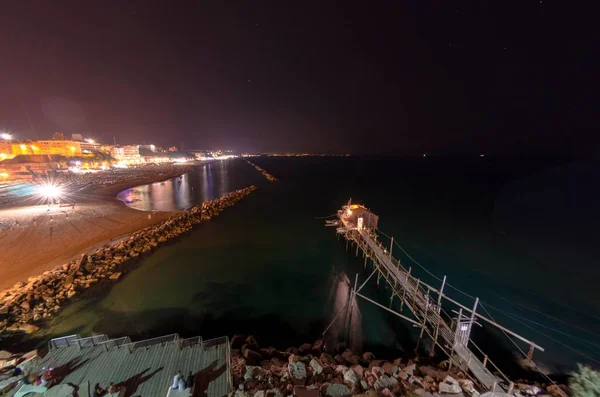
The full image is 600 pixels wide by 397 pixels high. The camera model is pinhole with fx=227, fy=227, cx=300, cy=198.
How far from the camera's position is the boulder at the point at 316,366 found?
10109 millimetres

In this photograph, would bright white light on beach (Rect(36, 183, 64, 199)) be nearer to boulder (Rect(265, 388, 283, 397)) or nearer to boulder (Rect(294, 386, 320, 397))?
boulder (Rect(265, 388, 283, 397))

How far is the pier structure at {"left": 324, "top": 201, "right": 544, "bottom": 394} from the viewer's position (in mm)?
9859

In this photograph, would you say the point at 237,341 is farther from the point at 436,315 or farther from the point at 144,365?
the point at 436,315

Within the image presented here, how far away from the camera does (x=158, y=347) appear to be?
10.5 m

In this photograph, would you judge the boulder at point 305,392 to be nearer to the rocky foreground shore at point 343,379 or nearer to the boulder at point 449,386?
the rocky foreground shore at point 343,379

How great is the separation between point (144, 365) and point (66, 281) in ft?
44.8

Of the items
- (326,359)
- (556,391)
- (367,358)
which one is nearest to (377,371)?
(367,358)

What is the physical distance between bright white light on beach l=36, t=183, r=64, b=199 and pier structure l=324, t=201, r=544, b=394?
5541 centimetres

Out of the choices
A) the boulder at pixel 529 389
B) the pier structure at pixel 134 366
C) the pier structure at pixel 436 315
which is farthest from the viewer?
the pier structure at pixel 436 315

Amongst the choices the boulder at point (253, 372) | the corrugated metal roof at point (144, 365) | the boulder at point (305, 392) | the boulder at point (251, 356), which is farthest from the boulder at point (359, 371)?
the corrugated metal roof at point (144, 365)

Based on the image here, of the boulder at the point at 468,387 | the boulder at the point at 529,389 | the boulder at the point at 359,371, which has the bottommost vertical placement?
the boulder at the point at 359,371

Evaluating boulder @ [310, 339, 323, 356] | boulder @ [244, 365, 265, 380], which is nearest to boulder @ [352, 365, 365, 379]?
boulder @ [310, 339, 323, 356]

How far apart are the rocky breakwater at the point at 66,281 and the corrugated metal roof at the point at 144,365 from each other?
22.8ft

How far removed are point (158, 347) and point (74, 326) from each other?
840 centimetres
